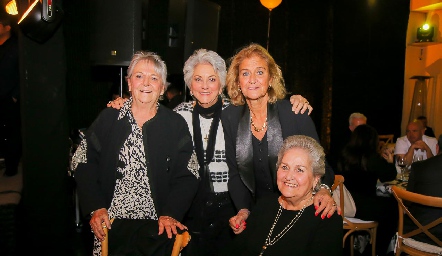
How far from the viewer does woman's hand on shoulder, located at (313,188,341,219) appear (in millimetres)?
1906

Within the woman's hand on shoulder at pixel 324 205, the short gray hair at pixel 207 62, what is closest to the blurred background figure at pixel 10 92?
the short gray hair at pixel 207 62

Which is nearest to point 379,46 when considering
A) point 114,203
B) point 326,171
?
point 326,171

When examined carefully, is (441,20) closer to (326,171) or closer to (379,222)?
(379,222)

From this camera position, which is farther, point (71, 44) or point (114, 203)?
point (71, 44)

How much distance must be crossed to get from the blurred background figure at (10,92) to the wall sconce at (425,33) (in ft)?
27.6

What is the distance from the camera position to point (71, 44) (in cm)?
673

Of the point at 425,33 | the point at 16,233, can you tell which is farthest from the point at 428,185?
the point at 425,33

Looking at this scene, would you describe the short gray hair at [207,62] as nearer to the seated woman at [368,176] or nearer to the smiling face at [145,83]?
the smiling face at [145,83]

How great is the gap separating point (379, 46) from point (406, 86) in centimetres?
138

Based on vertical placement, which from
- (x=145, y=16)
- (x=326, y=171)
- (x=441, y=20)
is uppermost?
(x=441, y=20)

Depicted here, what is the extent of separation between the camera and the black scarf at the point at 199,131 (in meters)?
2.50

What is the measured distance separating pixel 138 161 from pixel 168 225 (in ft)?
1.23

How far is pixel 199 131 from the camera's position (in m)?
2.52

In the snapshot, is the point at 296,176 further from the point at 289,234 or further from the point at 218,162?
the point at 218,162
